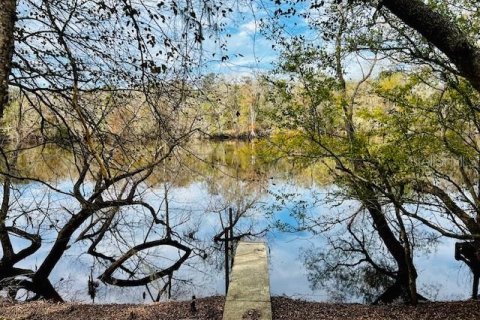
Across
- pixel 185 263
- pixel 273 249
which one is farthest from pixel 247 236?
pixel 185 263

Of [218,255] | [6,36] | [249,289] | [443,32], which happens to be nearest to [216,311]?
[249,289]

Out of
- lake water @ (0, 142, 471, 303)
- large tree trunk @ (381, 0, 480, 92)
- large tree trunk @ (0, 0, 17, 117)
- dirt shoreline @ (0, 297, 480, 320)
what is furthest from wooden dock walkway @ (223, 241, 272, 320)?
large tree trunk @ (0, 0, 17, 117)

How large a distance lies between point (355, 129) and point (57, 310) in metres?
7.24

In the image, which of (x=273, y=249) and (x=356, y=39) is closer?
(x=356, y=39)

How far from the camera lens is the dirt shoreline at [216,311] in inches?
237

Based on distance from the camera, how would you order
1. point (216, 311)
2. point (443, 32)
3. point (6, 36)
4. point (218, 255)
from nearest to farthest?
1. point (6, 36)
2. point (443, 32)
3. point (216, 311)
4. point (218, 255)

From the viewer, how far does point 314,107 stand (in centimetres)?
874

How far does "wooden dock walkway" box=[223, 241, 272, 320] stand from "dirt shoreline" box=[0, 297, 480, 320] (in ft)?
0.99

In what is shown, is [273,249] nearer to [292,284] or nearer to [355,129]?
[292,284]

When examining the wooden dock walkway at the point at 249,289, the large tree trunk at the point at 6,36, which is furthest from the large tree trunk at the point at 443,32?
the wooden dock walkway at the point at 249,289

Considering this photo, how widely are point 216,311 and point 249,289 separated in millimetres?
574

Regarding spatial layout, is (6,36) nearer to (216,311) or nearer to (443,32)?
(443,32)

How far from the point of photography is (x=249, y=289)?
6.16m

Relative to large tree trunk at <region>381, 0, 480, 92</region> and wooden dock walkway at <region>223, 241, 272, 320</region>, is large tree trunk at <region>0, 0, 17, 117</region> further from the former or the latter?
wooden dock walkway at <region>223, 241, 272, 320</region>
